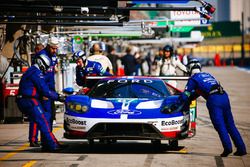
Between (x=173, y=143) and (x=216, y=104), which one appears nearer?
(x=216, y=104)

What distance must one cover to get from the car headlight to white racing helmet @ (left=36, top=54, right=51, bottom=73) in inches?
26.3

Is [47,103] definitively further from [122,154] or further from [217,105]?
[217,105]

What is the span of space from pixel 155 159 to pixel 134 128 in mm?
749

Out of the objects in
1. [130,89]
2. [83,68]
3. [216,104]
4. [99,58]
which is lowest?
[216,104]

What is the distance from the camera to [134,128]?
1295 cm

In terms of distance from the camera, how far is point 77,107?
13.3 m

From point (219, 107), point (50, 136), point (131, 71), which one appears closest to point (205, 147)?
point (219, 107)

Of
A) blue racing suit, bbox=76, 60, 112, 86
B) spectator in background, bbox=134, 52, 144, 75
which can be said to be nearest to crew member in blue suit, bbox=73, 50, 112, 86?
blue racing suit, bbox=76, 60, 112, 86

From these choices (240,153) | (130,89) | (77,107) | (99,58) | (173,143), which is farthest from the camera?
(99,58)

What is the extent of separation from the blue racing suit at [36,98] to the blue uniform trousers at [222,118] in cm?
245

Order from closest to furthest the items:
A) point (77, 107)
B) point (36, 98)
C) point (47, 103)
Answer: point (77, 107) < point (36, 98) < point (47, 103)

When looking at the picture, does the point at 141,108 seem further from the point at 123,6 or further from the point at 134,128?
the point at 123,6

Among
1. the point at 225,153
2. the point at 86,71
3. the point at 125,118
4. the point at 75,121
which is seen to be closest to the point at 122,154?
the point at 125,118

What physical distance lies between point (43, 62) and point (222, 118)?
2.94 meters
